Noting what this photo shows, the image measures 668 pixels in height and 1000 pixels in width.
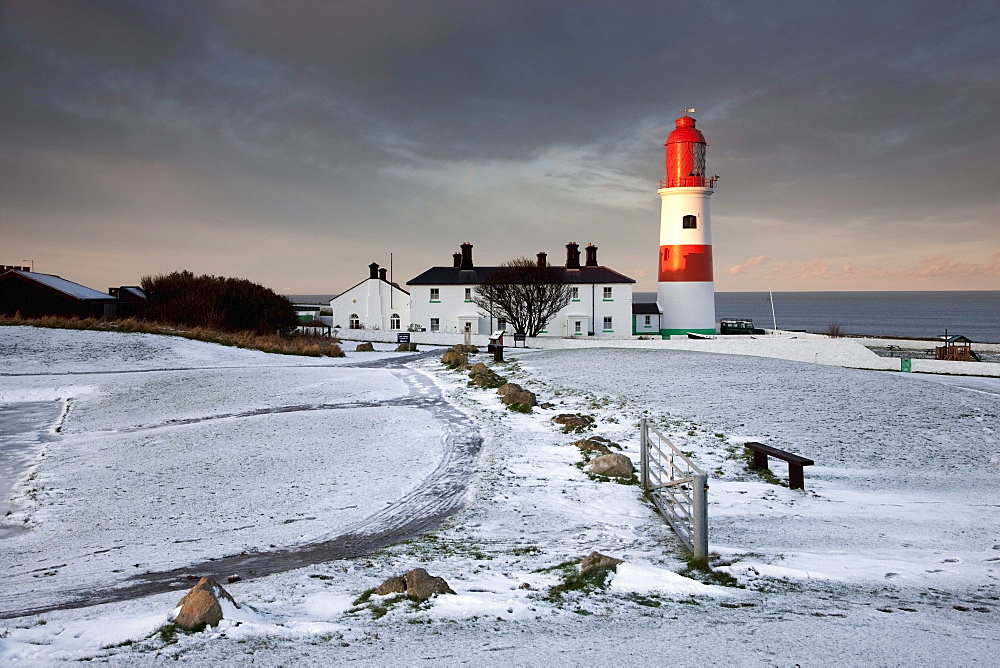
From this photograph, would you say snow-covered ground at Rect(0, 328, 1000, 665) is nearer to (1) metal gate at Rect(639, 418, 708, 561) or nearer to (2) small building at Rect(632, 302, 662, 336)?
(1) metal gate at Rect(639, 418, 708, 561)

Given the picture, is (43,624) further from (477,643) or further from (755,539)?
(755,539)

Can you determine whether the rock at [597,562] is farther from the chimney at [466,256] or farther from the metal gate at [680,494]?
the chimney at [466,256]

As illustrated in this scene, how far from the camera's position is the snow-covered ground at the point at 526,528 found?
17.7 feet

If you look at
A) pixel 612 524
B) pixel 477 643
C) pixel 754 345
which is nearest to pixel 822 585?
pixel 612 524

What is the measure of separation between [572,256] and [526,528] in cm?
4810

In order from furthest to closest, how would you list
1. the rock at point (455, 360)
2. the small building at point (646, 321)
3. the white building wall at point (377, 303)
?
the white building wall at point (377, 303)
the small building at point (646, 321)
the rock at point (455, 360)

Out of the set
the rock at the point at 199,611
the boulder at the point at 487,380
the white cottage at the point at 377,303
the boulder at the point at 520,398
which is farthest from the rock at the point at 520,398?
the white cottage at the point at 377,303

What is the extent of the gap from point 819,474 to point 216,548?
9399 mm

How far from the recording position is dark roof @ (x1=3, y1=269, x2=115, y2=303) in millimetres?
40031

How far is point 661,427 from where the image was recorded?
14383mm

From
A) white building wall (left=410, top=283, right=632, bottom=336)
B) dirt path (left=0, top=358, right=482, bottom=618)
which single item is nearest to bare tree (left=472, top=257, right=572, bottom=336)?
white building wall (left=410, top=283, right=632, bottom=336)

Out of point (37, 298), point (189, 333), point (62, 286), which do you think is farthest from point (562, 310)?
point (37, 298)

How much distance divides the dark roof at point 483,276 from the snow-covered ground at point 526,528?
3355 cm

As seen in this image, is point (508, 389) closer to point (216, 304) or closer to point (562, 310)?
point (216, 304)
